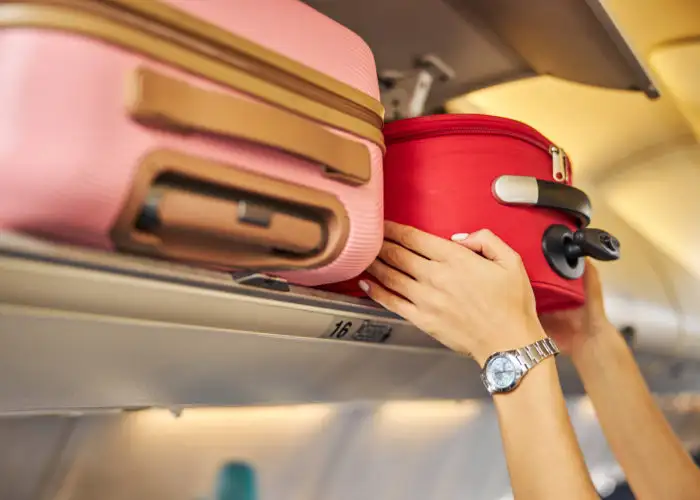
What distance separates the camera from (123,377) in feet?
3.38

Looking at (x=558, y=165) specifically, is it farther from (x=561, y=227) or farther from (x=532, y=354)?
(x=532, y=354)

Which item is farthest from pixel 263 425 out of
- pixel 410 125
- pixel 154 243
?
pixel 154 243

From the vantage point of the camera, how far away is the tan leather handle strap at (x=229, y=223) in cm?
65

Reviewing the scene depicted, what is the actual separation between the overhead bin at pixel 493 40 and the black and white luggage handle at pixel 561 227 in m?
0.40

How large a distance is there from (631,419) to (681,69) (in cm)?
136

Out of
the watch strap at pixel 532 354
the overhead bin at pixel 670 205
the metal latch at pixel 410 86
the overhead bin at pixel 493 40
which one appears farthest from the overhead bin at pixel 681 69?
the watch strap at pixel 532 354

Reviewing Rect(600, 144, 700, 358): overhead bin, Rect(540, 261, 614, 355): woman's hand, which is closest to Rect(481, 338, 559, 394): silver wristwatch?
Rect(540, 261, 614, 355): woman's hand

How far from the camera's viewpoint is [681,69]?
2330mm

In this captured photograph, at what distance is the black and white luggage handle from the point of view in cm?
99

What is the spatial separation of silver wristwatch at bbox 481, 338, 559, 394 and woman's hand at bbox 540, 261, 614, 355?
0.59 meters

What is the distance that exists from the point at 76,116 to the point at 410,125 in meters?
0.57

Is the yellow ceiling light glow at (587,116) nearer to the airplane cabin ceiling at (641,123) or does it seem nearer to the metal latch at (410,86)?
the airplane cabin ceiling at (641,123)

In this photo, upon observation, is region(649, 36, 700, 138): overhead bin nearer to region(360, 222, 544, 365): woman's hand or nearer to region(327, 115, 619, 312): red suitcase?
region(327, 115, 619, 312): red suitcase

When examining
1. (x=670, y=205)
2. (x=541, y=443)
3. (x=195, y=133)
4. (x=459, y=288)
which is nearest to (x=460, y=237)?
(x=459, y=288)
